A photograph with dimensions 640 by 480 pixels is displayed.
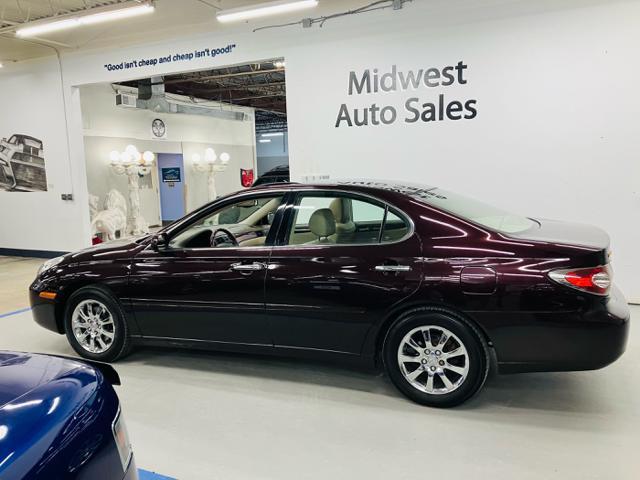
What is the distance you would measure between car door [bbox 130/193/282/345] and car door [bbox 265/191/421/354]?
130 millimetres

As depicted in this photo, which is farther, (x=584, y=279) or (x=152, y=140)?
(x=152, y=140)

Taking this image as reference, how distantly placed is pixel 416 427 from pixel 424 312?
2.11 ft

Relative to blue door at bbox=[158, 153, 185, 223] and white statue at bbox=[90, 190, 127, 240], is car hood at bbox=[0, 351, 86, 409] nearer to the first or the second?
white statue at bbox=[90, 190, 127, 240]

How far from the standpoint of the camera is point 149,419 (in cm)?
295

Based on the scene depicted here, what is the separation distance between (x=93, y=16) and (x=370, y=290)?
16.7 feet

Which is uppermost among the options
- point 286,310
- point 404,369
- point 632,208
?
point 632,208

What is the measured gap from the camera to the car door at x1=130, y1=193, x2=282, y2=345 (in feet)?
10.8

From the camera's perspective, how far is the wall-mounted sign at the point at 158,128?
13117 millimetres

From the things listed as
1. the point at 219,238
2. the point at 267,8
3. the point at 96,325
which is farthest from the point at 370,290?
the point at 267,8

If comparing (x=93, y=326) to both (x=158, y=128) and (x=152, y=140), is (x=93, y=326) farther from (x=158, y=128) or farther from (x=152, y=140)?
(x=158, y=128)

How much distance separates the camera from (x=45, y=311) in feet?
12.7

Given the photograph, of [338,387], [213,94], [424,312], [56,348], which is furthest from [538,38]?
[213,94]

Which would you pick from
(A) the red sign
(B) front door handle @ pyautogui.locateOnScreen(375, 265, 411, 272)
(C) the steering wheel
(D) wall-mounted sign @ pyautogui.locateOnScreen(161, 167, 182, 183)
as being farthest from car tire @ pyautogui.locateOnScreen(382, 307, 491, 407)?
(A) the red sign

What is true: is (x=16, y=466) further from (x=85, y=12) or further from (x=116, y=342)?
(x=85, y=12)
